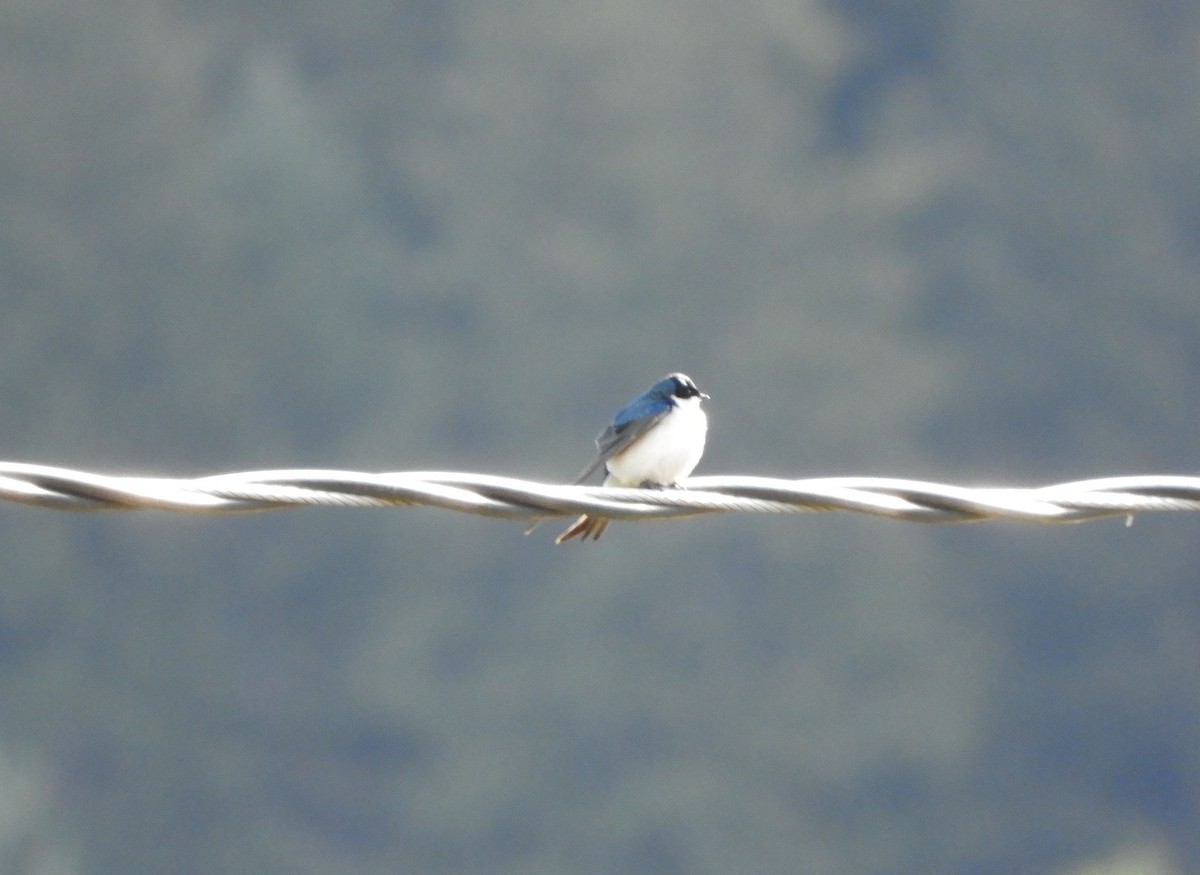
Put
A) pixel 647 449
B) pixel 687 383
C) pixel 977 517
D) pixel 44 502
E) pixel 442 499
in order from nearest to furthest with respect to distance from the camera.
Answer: pixel 44 502, pixel 442 499, pixel 977 517, pixel 647 449, pixel 687 383

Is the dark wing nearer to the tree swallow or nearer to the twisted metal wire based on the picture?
the tree swallow

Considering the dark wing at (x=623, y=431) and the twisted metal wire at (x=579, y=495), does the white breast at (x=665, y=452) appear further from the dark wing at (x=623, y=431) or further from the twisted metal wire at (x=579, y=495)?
the twisted metal wire at (x=579, y=495)

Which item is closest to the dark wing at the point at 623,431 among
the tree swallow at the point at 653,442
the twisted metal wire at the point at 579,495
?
the tree swallow at the point at 653,442

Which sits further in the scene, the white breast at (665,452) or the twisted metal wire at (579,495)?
the white breast at (665,452)

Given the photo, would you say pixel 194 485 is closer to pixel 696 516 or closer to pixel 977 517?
pixel 696 516

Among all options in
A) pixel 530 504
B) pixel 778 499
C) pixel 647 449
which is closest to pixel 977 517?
pixel 778 499

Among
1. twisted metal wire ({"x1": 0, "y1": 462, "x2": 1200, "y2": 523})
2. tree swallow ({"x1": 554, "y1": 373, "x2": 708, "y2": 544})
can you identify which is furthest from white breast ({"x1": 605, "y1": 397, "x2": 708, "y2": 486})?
twisted metal wire ({"x1": 0, "y1": 462, "x2": 1200, "y2": 523})

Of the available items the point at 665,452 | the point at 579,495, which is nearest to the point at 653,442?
the point at 665,452

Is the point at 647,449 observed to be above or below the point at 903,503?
above
